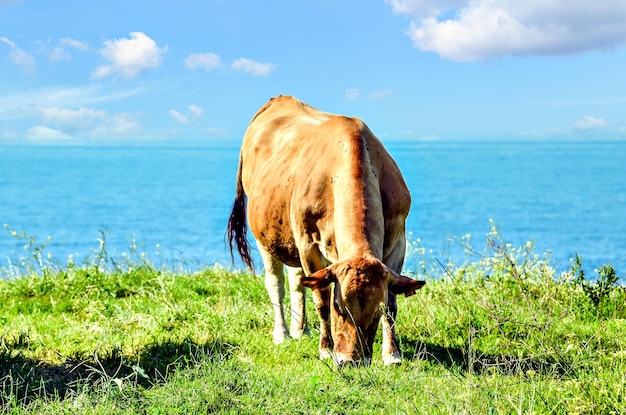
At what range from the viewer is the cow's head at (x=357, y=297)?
19.5ft

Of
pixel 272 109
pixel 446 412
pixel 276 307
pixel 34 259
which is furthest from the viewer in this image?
pixel 34 259

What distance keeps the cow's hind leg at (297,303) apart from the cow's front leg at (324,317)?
1.10 m

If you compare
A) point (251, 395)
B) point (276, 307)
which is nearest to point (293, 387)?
point (251, 395)

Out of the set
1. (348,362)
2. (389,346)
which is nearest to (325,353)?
(389,346)

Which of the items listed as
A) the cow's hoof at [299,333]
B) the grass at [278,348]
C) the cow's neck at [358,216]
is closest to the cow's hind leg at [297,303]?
the cow's hoof at [299,333]

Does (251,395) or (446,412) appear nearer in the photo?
(446,412)

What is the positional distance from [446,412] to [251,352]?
111 inches

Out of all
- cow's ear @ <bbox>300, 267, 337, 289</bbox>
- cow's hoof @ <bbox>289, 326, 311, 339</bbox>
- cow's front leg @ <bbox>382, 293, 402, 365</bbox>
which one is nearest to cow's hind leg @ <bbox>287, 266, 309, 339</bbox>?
cow's hoof @ <bbox>289, 326, 311, 339</bbox>

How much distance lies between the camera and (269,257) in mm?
8984

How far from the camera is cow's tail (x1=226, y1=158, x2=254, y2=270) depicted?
10188mm

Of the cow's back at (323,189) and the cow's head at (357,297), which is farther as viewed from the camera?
the cow's back at (323,189)

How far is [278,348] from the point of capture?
25.5 ft

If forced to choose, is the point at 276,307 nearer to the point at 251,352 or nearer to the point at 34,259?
the point at 251,352

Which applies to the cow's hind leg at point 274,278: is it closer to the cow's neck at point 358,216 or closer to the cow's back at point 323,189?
the cow's back at point 323,189
